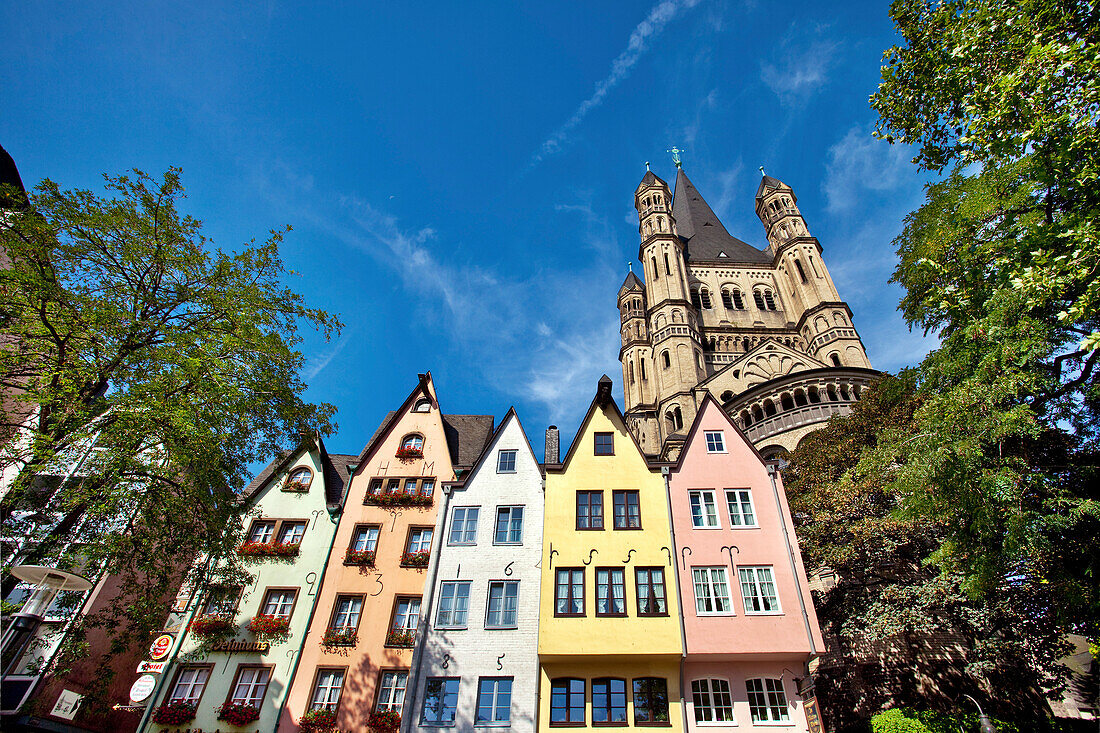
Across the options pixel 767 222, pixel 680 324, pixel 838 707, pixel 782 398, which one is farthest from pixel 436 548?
pixel 767 222

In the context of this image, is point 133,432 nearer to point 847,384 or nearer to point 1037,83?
point 1037,83

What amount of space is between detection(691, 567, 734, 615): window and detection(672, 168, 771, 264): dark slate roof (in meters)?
56.5

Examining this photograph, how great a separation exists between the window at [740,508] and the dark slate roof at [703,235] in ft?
177

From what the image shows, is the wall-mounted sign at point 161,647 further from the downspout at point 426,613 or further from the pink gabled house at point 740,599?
the pink gabled house at point 740,599

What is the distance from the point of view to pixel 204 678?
54.4ft

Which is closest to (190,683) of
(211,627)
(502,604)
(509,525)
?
(211,627)

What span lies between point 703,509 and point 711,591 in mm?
2770

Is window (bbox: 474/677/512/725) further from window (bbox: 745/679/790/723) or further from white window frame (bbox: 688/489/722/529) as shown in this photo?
white window frame (bbox: 688/489/722/529)

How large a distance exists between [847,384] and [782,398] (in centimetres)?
448

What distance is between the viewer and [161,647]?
1670 cm

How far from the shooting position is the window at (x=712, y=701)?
1519 centimetres

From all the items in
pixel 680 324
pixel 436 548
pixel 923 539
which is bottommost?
pixel 436 548

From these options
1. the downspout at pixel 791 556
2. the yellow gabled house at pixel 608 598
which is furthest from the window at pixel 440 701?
the downspout at pixel 791 556

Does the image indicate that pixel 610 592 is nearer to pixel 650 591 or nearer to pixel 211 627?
pixel 650 591
